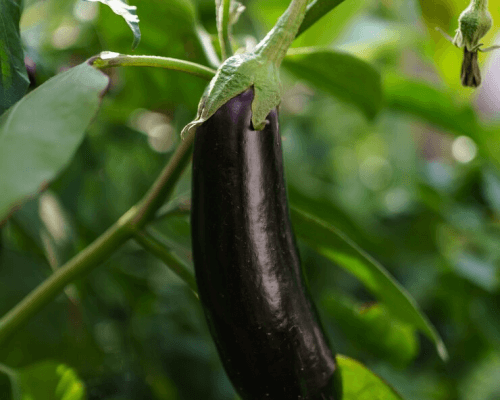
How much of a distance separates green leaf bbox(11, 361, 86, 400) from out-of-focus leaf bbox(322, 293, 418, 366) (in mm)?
268

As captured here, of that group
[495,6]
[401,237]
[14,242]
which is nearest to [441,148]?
[401,237]

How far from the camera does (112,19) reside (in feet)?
1.43

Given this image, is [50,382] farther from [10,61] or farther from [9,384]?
[10,61]

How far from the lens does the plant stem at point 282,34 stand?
9.5 inches

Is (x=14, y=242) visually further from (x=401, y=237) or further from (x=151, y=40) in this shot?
(x=401, y=237)

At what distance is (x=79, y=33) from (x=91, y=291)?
0.31 metres

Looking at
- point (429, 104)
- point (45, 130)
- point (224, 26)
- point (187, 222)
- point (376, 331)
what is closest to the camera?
point (45, 130)

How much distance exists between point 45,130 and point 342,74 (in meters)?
0.29

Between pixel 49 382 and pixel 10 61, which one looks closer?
pixel 10 61

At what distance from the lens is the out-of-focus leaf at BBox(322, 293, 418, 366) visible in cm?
54

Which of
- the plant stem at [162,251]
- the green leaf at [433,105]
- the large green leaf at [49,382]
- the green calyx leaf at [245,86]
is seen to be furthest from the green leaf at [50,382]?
the green leaf at [433,105]

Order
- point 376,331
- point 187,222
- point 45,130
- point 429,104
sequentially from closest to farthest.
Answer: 1. point 45,130
2. point 187,222
3. point 376,331
4. point 429,104

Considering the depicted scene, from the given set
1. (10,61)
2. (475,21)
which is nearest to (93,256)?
(10,61)

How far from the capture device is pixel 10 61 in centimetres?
24
